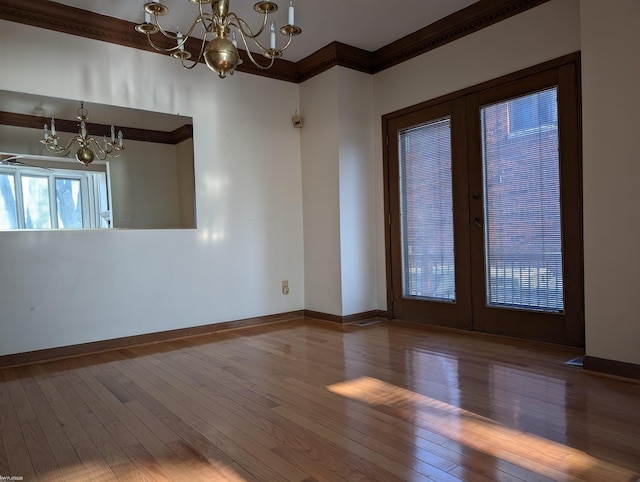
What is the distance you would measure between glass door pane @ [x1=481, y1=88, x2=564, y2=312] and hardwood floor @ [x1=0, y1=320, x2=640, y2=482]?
1.43ft

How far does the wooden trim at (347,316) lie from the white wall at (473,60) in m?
0.10

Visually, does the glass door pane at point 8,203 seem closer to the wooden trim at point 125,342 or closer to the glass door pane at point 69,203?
the glass door pane at point 69,203

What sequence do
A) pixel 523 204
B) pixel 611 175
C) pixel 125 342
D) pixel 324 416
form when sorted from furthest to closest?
1. pixel 125 342
2. pixel 523 204
3. pixel 611 175
4. pixel 324 416

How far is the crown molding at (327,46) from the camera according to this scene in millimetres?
3311

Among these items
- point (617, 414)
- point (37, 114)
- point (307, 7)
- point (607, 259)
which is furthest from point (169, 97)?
point (617, 414)

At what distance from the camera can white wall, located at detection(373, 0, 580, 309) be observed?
3168 millimetres

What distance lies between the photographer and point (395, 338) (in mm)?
3734

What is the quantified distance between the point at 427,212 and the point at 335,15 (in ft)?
6.19

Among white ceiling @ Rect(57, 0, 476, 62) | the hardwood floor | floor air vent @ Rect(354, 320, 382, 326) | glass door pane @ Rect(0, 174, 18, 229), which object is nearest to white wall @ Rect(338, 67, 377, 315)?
floor air vent @ Rect(354, 320, 382, 326)

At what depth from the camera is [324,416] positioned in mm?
2121

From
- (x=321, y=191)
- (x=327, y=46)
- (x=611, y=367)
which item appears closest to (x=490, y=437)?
(x=611, y=367)

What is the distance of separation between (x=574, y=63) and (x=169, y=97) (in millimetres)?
3215

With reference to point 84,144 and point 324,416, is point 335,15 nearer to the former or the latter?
point 84,144

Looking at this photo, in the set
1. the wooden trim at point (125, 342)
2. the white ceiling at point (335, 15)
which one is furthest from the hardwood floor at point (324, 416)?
the white ceiling at point (335, 15)
